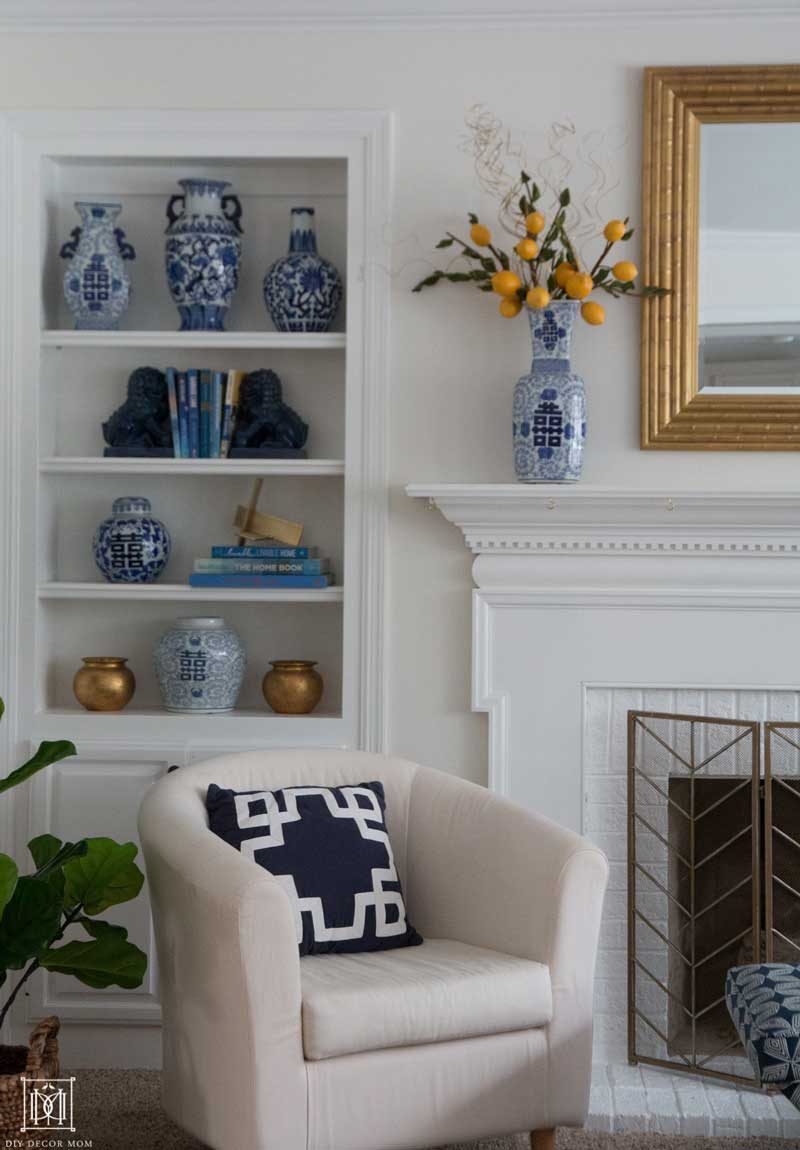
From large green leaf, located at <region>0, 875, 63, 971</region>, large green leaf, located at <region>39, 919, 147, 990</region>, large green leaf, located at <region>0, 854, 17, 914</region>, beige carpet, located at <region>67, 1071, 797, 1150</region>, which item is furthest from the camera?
beige carpet, located at <region>67, 1071, 797, 1150</region>

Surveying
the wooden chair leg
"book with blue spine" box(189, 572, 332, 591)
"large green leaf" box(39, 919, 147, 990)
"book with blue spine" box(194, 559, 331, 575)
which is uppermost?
"book with blue spine" box(194, 559, 331, 575)

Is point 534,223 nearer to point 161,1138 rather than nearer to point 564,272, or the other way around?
point 564,272

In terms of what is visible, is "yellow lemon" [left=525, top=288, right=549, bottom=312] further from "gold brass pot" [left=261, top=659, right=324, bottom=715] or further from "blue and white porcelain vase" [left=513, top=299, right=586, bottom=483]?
"gold brass pot" [left=261, top=659, right=324, bottom=715]

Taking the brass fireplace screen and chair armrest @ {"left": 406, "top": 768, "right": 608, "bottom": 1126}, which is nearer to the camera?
chair armrest @ {"left": 406, "top": 768, "right": 608, "bottom": 1126}

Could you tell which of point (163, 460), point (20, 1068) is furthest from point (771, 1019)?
point (163, 460)

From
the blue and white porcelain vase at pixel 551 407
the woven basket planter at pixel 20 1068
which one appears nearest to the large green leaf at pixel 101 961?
the woven basket planter at pixel 20 1068

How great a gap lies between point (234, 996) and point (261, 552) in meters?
1.37

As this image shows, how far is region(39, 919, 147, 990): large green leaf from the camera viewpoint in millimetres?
2574

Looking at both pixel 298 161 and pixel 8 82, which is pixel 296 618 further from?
pixel 8 82

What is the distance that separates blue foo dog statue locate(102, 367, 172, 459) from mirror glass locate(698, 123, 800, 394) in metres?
1.40

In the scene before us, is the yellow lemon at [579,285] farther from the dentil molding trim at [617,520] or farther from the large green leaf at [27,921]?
the large green leaf at [27,921]

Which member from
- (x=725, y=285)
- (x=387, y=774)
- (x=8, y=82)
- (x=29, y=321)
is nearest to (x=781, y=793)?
(x=387, y=774)

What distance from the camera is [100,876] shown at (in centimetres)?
253

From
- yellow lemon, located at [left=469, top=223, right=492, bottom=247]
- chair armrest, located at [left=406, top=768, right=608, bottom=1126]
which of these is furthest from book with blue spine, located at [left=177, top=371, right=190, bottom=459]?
chair armrest, located at [left=406, top=768, right=608, bottom=1126]
